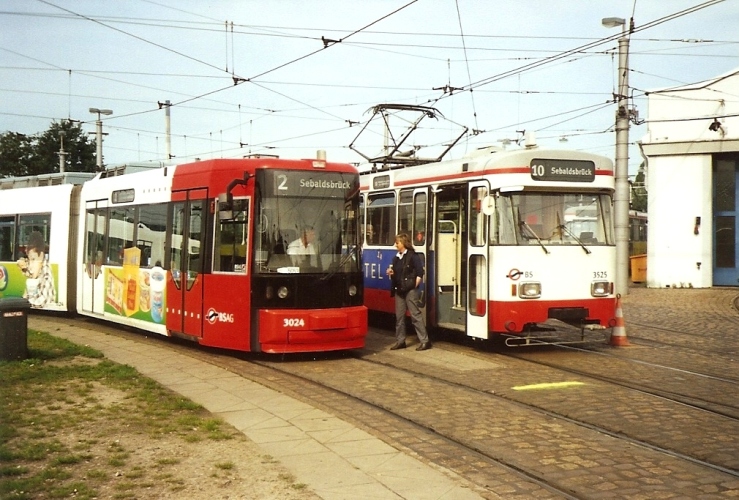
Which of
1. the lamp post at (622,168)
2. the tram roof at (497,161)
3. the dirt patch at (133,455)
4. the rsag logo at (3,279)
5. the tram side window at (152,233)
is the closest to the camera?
the dirt patch at (133,455)

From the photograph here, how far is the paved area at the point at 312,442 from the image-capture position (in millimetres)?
6281

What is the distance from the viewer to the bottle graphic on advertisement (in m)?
14.9

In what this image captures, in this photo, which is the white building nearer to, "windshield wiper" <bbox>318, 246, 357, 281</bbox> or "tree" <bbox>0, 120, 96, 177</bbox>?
"windshield wiper" <bbox>318, 246, 357, 281</bbox>

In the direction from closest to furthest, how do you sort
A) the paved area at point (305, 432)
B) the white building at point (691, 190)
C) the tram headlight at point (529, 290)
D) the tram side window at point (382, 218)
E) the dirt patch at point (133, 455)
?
the dirt patch at point (133, 455) < the paved area at point (305, 432) < the tram headlight at point (529, 290) < the tram side window at point (382, 218) < the white building at point (691, 190)

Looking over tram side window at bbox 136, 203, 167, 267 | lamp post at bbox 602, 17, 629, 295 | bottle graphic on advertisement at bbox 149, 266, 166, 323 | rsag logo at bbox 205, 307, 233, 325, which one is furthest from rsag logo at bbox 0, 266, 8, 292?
lamp post at bbox 602, 17, 629, 295

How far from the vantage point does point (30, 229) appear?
20.7 metres

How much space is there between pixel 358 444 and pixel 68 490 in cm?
254

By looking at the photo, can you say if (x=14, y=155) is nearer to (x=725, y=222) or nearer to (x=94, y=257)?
(x=94, y=257)

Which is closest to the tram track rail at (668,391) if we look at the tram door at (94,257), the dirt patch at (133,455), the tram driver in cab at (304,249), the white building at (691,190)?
the tram driver in cab at (304,249)

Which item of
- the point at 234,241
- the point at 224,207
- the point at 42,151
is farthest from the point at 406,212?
the point at 42,151

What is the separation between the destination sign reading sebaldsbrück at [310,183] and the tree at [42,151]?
1714 inches

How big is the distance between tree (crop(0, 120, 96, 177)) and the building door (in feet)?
124

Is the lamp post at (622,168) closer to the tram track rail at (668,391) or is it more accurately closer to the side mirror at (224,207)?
the tram track rail at (668,391)

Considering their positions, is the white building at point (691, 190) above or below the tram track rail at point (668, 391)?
above
